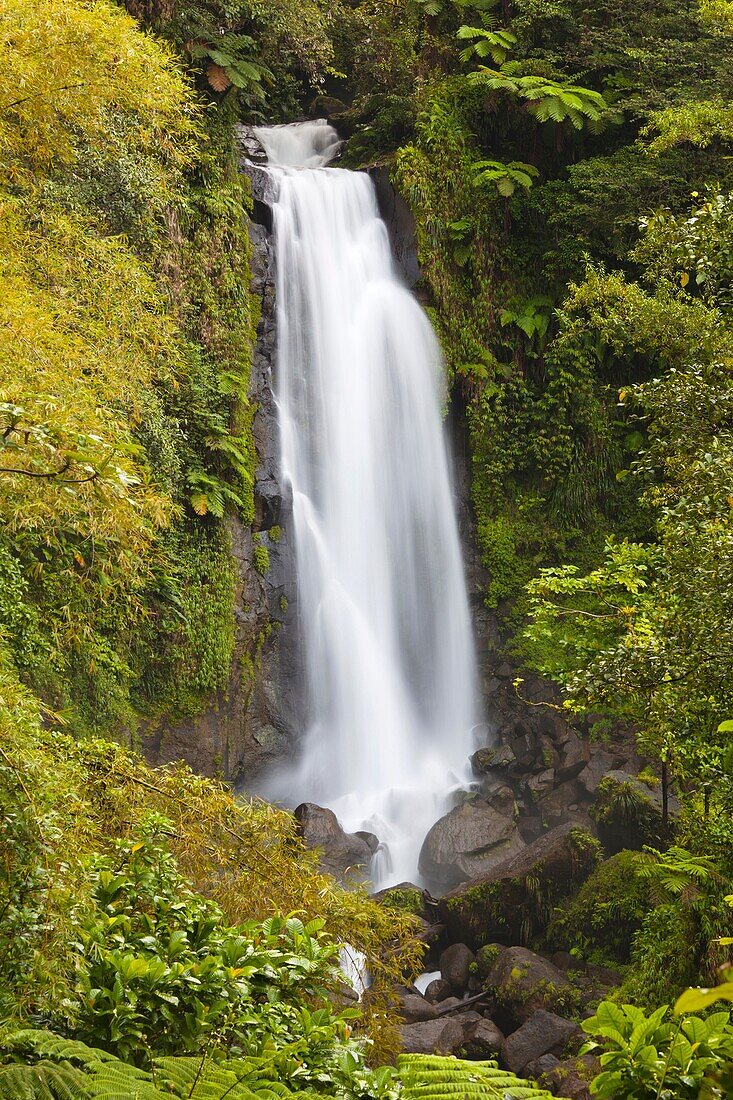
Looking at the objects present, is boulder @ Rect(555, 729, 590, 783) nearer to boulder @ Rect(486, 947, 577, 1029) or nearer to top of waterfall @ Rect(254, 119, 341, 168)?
boulder @ Rect(486, 947, 577, 1029)

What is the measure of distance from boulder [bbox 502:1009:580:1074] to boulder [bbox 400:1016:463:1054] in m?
0.45

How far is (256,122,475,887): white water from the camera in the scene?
12914 mm

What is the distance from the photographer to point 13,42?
5.68m

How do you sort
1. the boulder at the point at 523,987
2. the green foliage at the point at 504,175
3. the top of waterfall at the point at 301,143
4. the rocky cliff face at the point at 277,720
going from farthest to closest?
the top of waterfall at the point at 301,143 < the green foliage at the point at 504,175 < the rocky cliff face at the point at 277,720 < the boulder at the point at 523,987

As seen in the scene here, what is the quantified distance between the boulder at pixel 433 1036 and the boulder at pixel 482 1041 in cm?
8

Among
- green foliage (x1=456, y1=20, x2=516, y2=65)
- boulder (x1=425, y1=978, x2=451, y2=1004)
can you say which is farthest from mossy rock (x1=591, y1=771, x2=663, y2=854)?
green foliage (x1=456, y1=20, x2=516, y2=65)

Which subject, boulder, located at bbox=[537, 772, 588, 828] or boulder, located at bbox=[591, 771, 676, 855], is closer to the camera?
boulder, located at bbox=[591, 771, 676, 855]

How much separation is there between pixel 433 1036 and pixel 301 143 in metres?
15.5

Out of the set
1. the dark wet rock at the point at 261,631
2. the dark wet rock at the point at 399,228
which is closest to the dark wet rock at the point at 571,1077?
the dark wet rock at the point at 261,631

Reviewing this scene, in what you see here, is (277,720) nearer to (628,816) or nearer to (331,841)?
(331,841)

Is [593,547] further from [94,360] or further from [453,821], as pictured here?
[94,360]

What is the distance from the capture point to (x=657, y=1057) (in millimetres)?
2375

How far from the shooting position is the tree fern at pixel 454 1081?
3.20 metres

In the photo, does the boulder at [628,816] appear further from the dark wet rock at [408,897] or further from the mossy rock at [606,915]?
the dark wet rock at [408,897]
